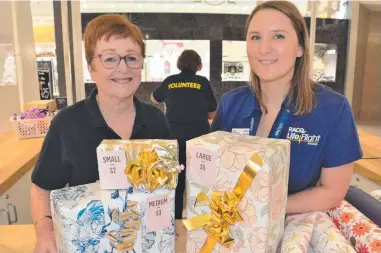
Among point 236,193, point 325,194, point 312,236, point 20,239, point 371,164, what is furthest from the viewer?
point 371,164

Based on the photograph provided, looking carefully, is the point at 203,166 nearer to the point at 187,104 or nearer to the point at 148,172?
Result: the point at 148,172

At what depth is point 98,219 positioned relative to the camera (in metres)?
0.87

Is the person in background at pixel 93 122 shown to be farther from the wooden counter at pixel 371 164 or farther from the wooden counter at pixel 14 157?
the wooden counter at pixel 371 164

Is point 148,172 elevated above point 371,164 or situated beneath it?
elevated above

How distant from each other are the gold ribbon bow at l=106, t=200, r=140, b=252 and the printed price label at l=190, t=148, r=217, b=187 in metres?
0.16

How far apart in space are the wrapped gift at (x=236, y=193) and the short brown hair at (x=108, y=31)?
45 cm

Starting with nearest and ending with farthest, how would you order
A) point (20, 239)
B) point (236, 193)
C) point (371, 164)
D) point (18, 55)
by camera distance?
point (236, 193) → point (20, 239) → point (371, 164) → point (18, 55)

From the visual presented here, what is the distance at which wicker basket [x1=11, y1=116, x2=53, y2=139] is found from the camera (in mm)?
2650

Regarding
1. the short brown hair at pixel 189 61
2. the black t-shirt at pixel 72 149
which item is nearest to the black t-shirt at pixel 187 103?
the short brown hair at pixel 189 61

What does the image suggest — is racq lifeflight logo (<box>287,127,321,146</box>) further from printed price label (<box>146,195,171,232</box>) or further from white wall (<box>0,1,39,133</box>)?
white wall (<box>0,1,39,133</box>)

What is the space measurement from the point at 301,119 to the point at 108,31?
0.65 meters

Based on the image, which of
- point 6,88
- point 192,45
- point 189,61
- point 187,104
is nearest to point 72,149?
point 187,104

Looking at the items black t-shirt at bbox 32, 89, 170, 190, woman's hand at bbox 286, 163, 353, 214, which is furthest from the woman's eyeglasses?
woman's hand at bbox 286, 163, 353, 214

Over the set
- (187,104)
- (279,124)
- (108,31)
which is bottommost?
(187,104)
